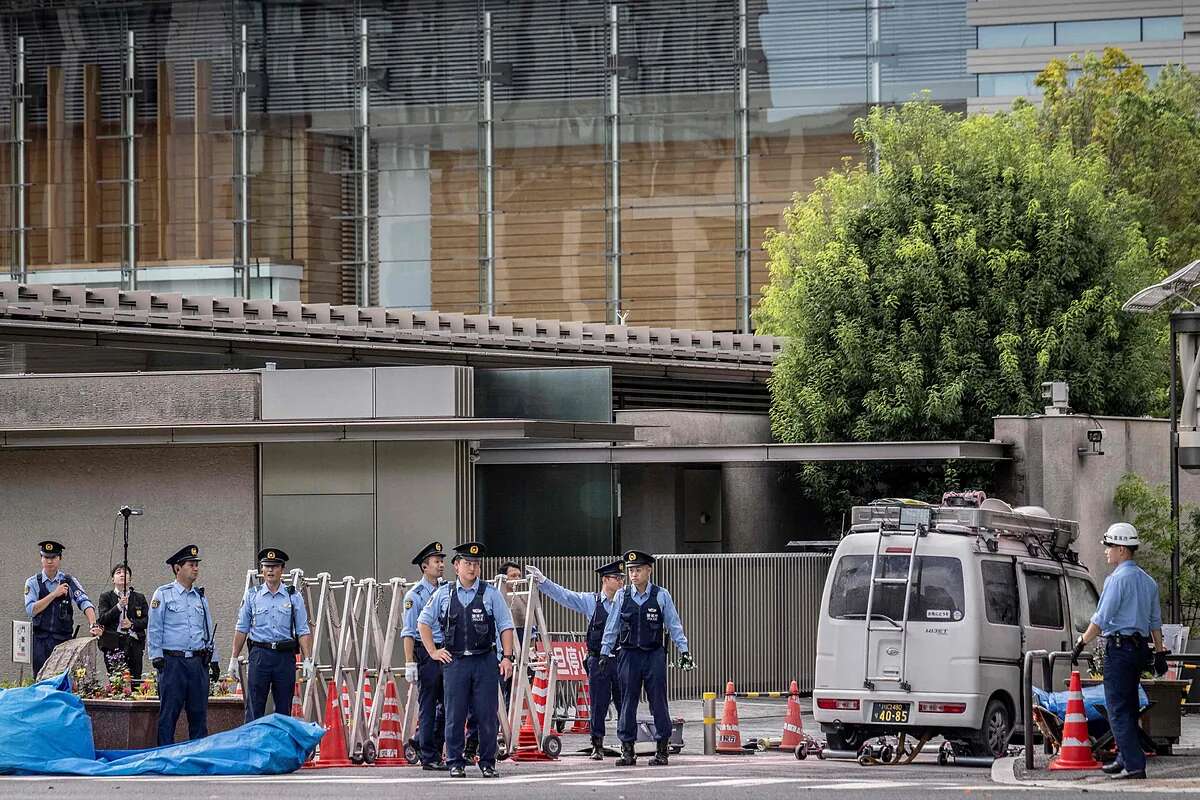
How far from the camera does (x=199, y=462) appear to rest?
79.4 feet

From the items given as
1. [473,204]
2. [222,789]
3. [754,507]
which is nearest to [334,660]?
[222,789]

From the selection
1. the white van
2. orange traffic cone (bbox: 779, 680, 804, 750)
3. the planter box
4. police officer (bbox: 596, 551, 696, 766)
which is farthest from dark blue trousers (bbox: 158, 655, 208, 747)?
the white van

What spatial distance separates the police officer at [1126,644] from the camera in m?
14.4

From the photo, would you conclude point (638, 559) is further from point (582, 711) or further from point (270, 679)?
point (582, 711)

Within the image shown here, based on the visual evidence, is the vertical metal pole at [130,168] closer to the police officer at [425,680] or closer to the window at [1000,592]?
the police officer at [425,680]

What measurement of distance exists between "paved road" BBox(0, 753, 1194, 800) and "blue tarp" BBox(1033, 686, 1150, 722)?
0.84 m

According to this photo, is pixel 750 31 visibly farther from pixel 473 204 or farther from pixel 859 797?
pixel 859 797

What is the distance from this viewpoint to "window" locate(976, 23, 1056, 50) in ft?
167

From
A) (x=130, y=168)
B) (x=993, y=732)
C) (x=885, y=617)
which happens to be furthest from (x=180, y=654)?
(x=130, y=168)

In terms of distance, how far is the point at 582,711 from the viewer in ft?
68.3

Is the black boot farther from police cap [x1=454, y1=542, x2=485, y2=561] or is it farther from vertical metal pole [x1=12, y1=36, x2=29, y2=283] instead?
vertical metal pole [x1=12, y1=36, x2=29, y2=283]

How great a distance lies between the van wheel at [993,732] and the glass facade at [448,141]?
32.5 m

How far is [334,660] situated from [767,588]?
949cm

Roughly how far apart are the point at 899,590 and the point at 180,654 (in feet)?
19.9
